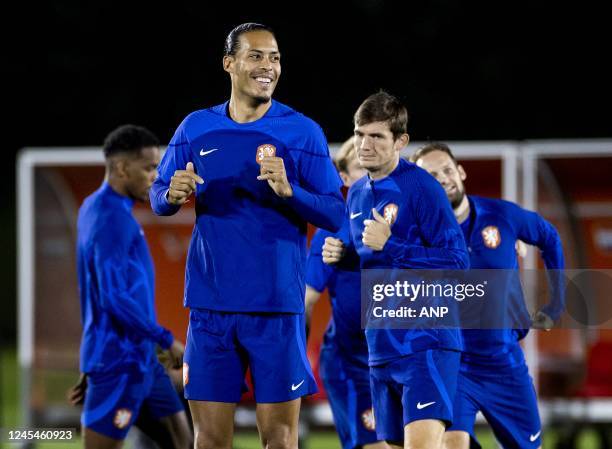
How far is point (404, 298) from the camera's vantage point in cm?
466

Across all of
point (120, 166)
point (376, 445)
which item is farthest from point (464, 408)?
point (120, 166)

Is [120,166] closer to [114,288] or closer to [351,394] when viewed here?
[114,288]

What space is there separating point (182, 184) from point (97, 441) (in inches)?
82.6

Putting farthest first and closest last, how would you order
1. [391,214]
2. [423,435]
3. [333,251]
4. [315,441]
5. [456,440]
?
[315,441] → [456,440] → [333,251] → [391,214] → [423,435]

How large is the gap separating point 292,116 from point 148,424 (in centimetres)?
220

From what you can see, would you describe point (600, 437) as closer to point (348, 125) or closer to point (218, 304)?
point (218, 304)

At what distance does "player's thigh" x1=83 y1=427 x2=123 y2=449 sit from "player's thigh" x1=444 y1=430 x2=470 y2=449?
5.38 feet

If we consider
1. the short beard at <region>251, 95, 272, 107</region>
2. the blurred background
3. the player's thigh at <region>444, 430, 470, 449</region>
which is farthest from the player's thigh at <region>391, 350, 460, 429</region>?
the blurred background

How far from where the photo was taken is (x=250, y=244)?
4.01 m

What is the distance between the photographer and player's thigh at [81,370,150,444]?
17.8 ft

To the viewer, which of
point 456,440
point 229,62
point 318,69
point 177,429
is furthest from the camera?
point 318,69

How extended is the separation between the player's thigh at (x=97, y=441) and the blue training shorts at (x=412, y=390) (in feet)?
4.83

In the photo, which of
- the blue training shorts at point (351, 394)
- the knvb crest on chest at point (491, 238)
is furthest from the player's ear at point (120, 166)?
the knvb crest on chest at point (491, 238)

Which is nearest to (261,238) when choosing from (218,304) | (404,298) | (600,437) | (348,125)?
(218,304)
